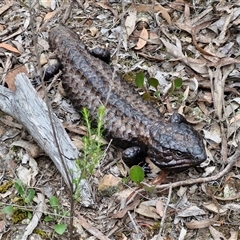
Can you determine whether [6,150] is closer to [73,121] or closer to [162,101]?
[73,121]

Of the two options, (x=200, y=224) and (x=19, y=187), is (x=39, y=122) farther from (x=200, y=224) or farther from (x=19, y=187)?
(x=200, y=224)

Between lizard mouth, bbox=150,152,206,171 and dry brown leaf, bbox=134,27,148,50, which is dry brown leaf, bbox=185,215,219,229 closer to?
lizard mouth, bbox=150,152,206,171

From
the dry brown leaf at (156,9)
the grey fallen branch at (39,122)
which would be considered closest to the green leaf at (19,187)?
the grey fallen branch at (39,122)

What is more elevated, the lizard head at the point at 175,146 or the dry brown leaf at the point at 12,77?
the dry brown leaf at the point at 12,77

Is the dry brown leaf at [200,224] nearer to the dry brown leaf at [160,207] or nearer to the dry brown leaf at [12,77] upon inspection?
the dry brown leaf at [160,207]

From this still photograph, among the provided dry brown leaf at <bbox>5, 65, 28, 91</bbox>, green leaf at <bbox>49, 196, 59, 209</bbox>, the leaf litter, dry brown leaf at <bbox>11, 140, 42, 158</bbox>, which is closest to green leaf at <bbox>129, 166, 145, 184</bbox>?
the leaf litter

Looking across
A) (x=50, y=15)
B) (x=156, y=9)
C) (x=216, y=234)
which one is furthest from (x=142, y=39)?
(x=216, y=234)
